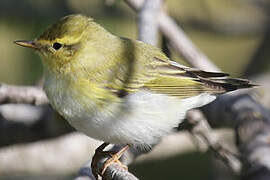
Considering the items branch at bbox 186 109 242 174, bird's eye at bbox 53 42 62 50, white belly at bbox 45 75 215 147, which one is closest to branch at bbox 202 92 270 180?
branch at bbox 186 109 242 174

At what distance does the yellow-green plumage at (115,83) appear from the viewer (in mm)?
3590

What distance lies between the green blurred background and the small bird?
1.46 meters

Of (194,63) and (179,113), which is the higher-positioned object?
(194,63)

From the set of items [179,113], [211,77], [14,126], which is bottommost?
[14,126]

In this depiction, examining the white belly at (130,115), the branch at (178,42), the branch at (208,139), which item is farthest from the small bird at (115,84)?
the branch at (178,42)

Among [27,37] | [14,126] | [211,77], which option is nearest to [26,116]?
[14,126]

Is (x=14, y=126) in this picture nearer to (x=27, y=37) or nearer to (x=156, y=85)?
(x=27, y=37)

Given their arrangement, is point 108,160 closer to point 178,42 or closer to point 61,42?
point 61,42

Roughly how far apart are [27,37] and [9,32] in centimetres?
52

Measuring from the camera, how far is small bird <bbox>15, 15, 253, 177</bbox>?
359 centimetres

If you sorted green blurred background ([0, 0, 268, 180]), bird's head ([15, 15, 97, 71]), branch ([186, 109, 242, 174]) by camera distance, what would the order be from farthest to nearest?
1. green blurred background ([0, 0, 268, 180])
2. branch ([186, 109, 242, 174])
3. bird's head ([15, 15, 97, 71])

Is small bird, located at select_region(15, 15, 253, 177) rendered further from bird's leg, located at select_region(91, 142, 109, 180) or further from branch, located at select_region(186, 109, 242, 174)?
branch, located at select_region(186, 109, 242, 174)

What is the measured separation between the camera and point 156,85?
3.96 m

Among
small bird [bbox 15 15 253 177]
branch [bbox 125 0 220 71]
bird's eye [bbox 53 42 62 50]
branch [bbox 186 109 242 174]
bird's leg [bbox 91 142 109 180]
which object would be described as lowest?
bird's leg [bbox 91 142 109 180]
